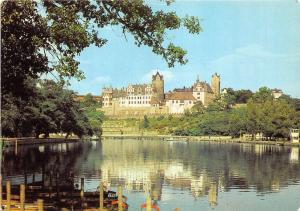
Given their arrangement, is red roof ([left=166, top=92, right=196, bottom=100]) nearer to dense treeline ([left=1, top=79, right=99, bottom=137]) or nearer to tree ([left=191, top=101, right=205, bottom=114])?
tree ([left=191, top=101, right=205, bottom=114])

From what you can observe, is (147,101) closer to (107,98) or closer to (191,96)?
(191,96)

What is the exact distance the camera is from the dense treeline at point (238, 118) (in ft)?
259

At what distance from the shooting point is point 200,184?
26.9 meters

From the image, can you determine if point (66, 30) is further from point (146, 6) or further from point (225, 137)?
point (225, 137)

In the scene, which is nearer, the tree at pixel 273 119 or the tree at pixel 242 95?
the tree at pixel 273 119

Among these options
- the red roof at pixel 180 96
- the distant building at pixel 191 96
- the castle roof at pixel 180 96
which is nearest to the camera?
the distant building at pixel 191 96

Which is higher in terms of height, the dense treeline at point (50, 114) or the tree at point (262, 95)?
the tree at point (262, 95)

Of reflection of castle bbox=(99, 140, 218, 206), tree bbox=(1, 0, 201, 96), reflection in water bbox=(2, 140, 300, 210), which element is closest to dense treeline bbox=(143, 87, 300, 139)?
reflection in water bbox=(2, 140, 300, 210)

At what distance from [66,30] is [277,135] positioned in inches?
2795

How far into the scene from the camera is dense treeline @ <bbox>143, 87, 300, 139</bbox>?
78812 millimetres

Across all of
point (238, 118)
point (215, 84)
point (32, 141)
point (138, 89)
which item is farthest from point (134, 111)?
point (32, 141)

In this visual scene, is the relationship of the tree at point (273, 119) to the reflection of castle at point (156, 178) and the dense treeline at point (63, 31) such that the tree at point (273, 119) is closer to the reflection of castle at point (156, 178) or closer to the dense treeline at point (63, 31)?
the reflection of castle at point (156, 178)

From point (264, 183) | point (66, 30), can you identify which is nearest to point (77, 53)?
point (66, 30)

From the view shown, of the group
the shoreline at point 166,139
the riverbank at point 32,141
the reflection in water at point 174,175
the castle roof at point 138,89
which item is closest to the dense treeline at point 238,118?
the shoreline at point 166,139
